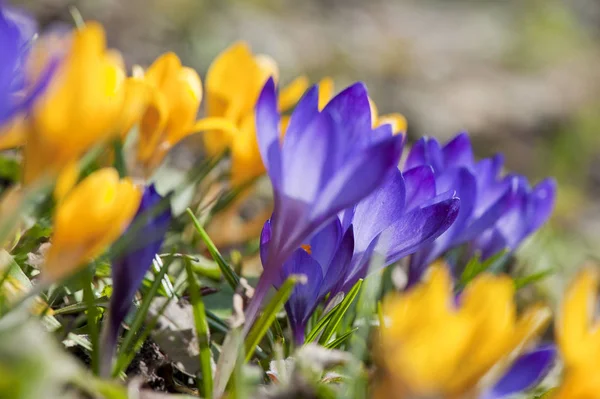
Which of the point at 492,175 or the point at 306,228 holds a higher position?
the point at 492,175

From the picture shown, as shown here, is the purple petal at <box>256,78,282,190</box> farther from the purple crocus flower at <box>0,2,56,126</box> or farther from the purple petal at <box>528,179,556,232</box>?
the purple petal at <box>528,179,556,232</box>

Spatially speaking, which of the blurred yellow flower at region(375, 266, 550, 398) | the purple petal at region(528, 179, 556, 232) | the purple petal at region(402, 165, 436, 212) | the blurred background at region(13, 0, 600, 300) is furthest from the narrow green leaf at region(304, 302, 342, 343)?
the blurred background at region(13, 0, 600, 300)

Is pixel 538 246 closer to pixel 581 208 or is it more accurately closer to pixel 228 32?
pixel 581 208

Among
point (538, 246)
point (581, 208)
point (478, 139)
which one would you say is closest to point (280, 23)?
point (478, 139)

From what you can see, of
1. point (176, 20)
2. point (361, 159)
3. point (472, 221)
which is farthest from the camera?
point (176, 20)

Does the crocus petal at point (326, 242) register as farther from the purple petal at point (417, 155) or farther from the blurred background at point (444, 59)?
the blurred background at point (444, 59)

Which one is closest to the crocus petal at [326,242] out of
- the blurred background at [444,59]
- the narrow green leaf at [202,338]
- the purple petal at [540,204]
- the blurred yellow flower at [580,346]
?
the narrow green leaf at [202,338]
